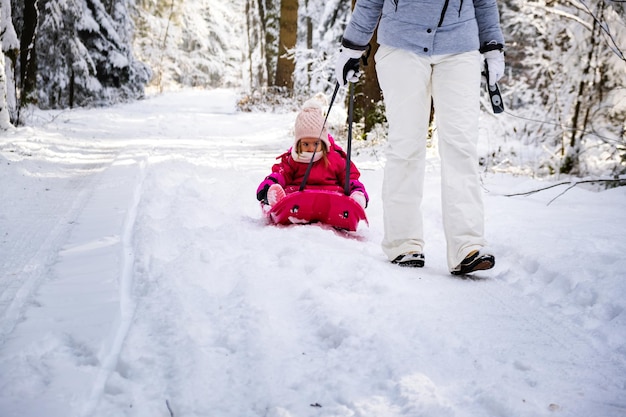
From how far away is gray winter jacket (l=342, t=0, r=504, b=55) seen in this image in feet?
8.37

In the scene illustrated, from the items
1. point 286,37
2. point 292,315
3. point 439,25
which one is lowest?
point 292,315

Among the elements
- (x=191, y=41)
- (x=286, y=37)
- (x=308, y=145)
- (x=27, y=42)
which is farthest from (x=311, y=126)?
(x=191, y=41)

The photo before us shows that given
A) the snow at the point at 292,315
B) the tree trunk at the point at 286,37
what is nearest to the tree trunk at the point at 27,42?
the snow at the point at 292,315

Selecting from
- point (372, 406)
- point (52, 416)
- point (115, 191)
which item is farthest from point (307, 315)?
point (115, 191)

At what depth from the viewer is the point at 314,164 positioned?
379 cm

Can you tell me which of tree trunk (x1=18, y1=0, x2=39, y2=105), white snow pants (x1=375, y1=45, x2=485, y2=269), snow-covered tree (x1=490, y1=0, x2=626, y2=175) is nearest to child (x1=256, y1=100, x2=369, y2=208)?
white snow pants (x1=375, y1=45, x2=485, y2=269)

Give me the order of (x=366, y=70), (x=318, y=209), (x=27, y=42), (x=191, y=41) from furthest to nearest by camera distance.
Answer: (x=191, y=41) → (x=27, y=42) → (x=366, y=70) → (x=318, y=209)

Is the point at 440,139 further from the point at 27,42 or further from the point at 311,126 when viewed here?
the point at 27,42

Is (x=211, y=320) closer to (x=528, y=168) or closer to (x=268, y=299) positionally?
(x=268, y=299)

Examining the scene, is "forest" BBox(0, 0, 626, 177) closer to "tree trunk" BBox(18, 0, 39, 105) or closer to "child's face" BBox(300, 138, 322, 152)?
"tree trunk" BBox(18, 0, 39, 105)

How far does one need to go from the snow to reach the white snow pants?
0.86 feet

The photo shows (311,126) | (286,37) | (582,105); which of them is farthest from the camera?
(286,37)

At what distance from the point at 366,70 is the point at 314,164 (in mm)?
4111

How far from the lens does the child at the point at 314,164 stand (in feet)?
12.0
